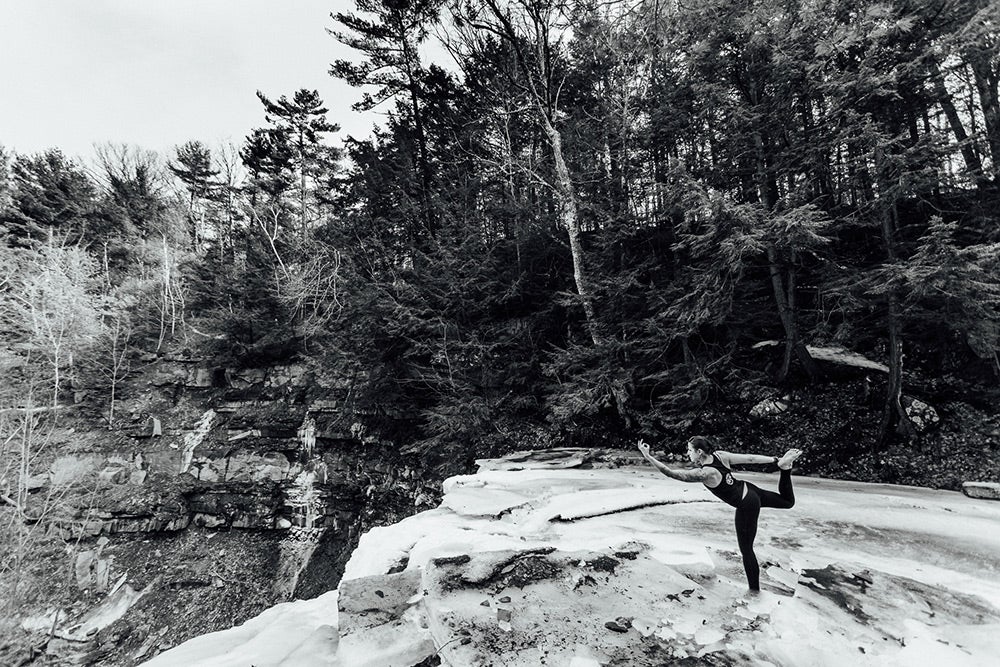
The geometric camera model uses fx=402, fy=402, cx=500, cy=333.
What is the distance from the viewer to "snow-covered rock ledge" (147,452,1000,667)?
257 cm

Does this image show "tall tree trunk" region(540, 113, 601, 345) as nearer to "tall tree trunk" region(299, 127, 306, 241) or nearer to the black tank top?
the black tank top

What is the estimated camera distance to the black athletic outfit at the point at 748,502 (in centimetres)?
309

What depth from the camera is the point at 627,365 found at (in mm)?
Answer: 8750

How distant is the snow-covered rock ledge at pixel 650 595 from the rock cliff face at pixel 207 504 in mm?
7508

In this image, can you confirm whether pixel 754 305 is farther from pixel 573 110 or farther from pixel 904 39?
pixel 573 110

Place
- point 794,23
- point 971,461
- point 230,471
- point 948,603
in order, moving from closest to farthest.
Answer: point 948,603
point 971,461
point 794,23
point 230,471

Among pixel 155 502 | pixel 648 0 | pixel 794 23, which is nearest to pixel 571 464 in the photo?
pixel 648 0

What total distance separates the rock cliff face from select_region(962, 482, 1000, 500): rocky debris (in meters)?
10.2

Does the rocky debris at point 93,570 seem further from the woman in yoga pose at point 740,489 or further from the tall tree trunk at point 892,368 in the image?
the tall tree trunk at point 892,368

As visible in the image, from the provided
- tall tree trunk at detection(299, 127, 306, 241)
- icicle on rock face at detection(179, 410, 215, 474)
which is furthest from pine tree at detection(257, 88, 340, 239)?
icicle on rock face at detection(179, 410, 215, 474)


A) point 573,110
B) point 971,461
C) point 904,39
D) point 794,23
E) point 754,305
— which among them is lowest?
point 971,461

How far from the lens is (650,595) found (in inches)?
122

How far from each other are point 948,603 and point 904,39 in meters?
8.66

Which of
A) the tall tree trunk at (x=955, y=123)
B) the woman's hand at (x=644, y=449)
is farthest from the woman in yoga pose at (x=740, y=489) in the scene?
the tall tree trunk at (x=955, y=123)
